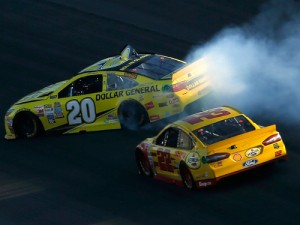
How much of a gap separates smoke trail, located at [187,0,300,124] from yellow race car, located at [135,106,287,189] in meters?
3.42

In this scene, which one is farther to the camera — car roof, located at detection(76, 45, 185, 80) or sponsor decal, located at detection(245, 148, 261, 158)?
car roof, located at detection(76, 45, 185, 80)

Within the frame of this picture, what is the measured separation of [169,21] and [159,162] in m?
11.1

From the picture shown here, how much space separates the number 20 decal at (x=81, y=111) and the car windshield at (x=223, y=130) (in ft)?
15.1

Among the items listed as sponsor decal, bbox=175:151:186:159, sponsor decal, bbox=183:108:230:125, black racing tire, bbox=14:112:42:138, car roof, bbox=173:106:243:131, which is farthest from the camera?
black racing tire, bbox=14:112:42:138

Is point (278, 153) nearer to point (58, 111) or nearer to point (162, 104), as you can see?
point (162, 104)

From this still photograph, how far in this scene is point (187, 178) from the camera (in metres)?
15.5

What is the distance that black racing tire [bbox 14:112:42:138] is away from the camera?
66.4 ft

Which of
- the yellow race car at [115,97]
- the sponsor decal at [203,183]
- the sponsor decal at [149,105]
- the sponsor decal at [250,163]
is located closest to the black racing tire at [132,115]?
the yellow race car at [115,97]

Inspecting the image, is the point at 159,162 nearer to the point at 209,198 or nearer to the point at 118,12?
the point at 209,198

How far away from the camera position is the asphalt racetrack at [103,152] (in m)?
14.7

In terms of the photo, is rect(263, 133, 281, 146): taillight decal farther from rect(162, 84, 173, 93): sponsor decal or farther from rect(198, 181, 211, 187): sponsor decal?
rect(162, 84, 173, 93): sponsor decal

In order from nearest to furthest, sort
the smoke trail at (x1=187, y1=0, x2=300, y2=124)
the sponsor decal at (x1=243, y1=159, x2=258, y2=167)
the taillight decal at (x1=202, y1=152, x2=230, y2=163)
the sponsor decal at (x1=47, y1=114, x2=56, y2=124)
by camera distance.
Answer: the taillight decal at (x1=202, y1=152, x2=230, y2=163), the sponsor decal at (x1=243, y1=159, x2=258, y2=167), the smoke trail at (x1=187, y1=0, x2=300, y2=124), the sponsor decal at (x1=47, y1=114, x2=56, y2=124)

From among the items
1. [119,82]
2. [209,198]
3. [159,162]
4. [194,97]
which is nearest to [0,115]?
[119,82]

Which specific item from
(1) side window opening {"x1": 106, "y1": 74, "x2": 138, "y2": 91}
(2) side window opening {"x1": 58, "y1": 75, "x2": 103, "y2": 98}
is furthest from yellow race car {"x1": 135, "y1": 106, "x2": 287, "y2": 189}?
(2) side window opening {"x1": 58, "y1": 75, "x2": 103, "y2": 98}
